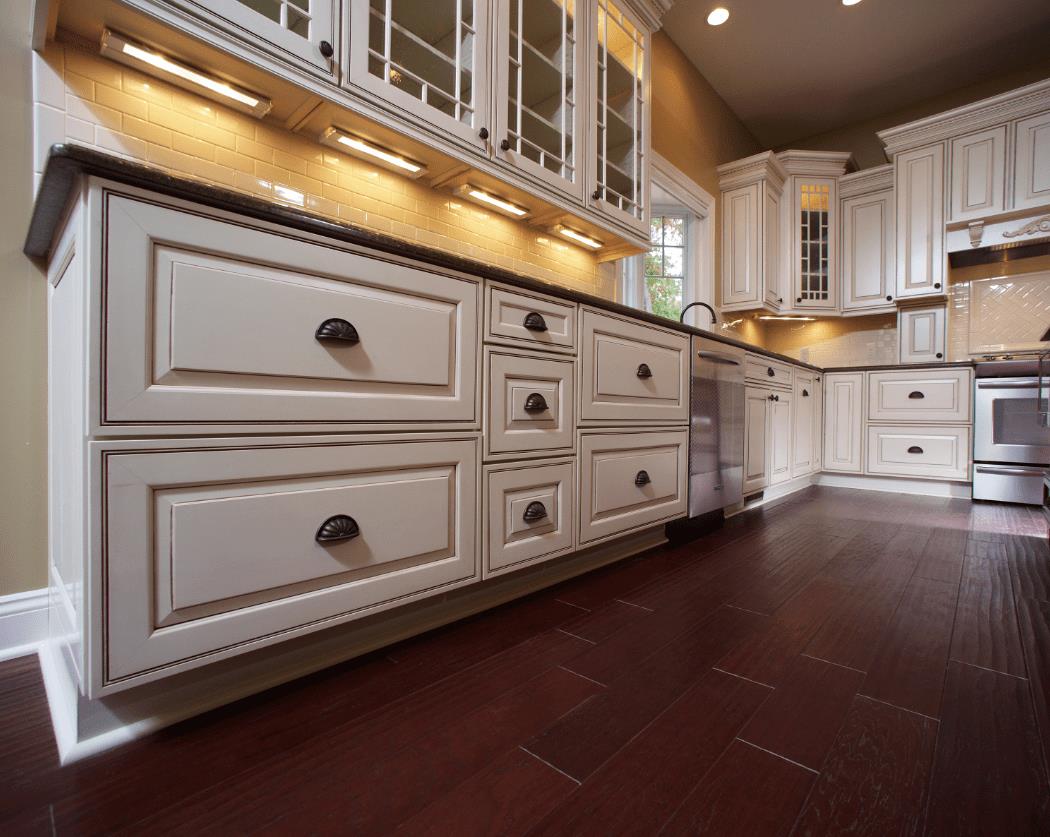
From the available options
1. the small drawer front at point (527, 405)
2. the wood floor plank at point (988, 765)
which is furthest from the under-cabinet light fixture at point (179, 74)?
the wood floor plank at point (988, 765)

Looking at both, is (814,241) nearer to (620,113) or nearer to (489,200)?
(620,113)

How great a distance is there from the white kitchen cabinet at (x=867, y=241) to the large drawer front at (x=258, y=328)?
4.15m

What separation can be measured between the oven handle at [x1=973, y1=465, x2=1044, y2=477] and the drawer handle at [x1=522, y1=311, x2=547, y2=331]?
3.32 meters

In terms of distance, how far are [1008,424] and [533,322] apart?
11.0ft

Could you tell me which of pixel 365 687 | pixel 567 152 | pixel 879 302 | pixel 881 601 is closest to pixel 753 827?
pixel 365 687

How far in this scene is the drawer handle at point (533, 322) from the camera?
128cm

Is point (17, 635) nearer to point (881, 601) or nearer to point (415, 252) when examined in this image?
point (415, 252)

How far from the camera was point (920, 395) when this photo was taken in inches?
132

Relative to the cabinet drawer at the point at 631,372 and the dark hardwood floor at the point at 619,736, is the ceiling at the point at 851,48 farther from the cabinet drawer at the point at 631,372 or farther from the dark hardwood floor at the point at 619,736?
the dark hardwood floor at the point at 619,736

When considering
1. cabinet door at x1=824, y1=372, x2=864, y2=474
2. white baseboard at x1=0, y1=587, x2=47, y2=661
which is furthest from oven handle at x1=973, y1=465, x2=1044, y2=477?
white baseboard at x1=0, y1=587, x2=47, y2=661

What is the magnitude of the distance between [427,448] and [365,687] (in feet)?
1.51

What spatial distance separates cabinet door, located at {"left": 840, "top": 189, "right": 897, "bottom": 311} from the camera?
3.91 metres

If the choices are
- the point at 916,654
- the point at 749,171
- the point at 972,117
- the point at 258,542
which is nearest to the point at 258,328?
the point at 258,542

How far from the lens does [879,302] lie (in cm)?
392
